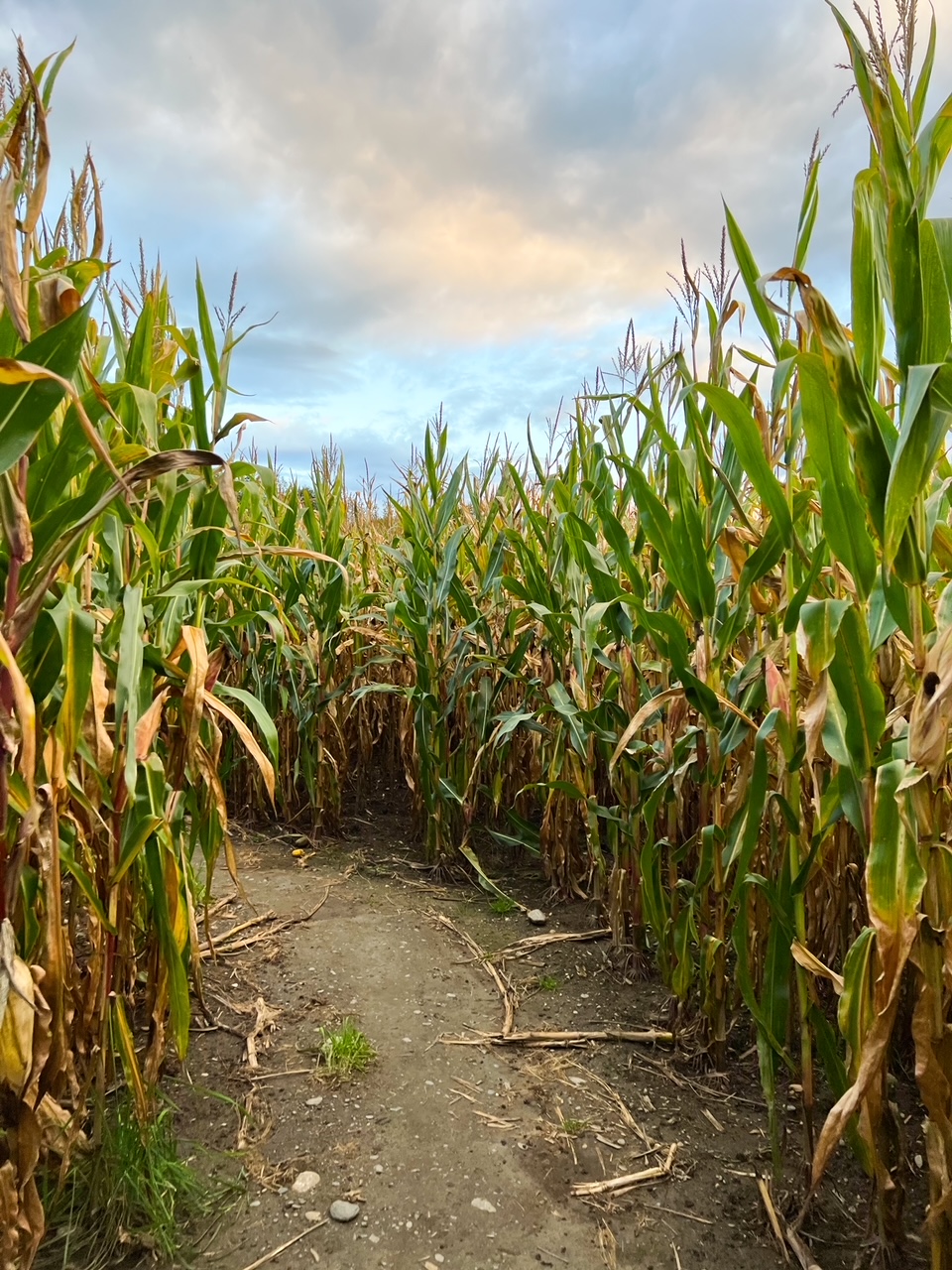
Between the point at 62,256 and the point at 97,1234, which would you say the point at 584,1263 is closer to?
the point at 97,1234

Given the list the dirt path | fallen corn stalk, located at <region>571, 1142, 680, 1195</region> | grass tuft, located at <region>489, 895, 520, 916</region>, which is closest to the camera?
the dirt path

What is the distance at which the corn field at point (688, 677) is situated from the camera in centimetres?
88

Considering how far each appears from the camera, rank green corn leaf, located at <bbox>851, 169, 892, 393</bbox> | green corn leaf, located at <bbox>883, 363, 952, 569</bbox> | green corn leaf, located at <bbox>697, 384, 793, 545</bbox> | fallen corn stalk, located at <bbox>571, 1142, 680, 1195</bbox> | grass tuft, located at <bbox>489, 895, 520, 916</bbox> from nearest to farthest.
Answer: green corn leaf, located at <bbox>883, 363, 952, 569</bbox> < green corn leaf, located at <bbox>851, 169, 892, 393</bbox> < green corn leaf, located at <bbox>697, 384, 793, 545</bbox> < fallen corn stalk, located at <bbox>571, 1142, 680, 1195</bbox> < grass tuft, located at <bbox>489, 895, 520, 916</bbox>

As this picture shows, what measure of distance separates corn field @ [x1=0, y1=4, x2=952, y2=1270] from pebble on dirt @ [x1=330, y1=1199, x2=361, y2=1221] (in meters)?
0.39

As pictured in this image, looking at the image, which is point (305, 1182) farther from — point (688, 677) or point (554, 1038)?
point (688, 677)

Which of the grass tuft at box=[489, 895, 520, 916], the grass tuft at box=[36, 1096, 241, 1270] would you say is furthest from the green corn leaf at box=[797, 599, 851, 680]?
the grass tuft at box=[489, 895, 520, 916]

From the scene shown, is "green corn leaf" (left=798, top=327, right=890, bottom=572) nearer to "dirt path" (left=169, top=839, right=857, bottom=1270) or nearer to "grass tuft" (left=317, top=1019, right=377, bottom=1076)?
"dirt path" (left=169, top=839, right=857, bottom=1270)

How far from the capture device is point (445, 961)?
85.4 inches

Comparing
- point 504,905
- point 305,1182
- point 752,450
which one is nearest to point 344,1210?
point 305,1182

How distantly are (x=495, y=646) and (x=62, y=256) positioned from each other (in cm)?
205

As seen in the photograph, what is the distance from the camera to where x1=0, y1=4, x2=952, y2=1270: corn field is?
0.88m

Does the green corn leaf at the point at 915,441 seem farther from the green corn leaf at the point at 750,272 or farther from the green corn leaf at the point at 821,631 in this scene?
the green corn leaf at the point at 750,272

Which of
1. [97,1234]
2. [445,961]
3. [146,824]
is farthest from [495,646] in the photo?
[97,1234]

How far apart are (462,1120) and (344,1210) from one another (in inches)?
12.7
